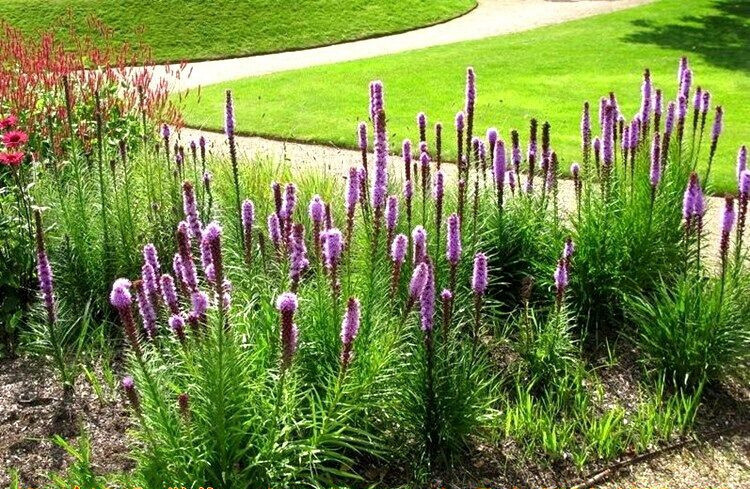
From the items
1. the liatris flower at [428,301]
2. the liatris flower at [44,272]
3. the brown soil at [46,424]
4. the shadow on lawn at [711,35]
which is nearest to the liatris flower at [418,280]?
the liatris flower at [428,301]

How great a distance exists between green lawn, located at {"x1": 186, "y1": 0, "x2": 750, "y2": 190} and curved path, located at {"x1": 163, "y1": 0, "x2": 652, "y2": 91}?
82cm

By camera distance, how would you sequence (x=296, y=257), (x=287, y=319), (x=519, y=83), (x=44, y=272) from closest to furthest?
(x=287, y=319) < (x=296, y=257) < (x=44, y=272) < (x=519, y=83)

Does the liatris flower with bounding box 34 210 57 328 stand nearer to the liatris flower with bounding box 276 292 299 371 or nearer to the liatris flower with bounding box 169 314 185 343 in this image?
the liatris flower with bounding box 169 314 185 343

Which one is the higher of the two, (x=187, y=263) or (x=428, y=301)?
(x=187, y=263)

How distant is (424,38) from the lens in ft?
66.5

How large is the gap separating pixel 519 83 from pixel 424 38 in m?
5.52

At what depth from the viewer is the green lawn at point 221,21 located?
19.3 m

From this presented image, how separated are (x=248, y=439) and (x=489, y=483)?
1.32 metres

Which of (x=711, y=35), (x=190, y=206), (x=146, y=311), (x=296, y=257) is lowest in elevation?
(x=146, y=311)

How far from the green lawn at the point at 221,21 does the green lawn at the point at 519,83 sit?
2923mm

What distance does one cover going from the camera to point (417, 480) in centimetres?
426

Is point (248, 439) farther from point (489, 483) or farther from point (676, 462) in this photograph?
point (676, 462)

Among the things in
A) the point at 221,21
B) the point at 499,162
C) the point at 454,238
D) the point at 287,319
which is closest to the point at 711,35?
the point at 221,21

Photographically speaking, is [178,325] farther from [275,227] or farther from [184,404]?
[275,227]
